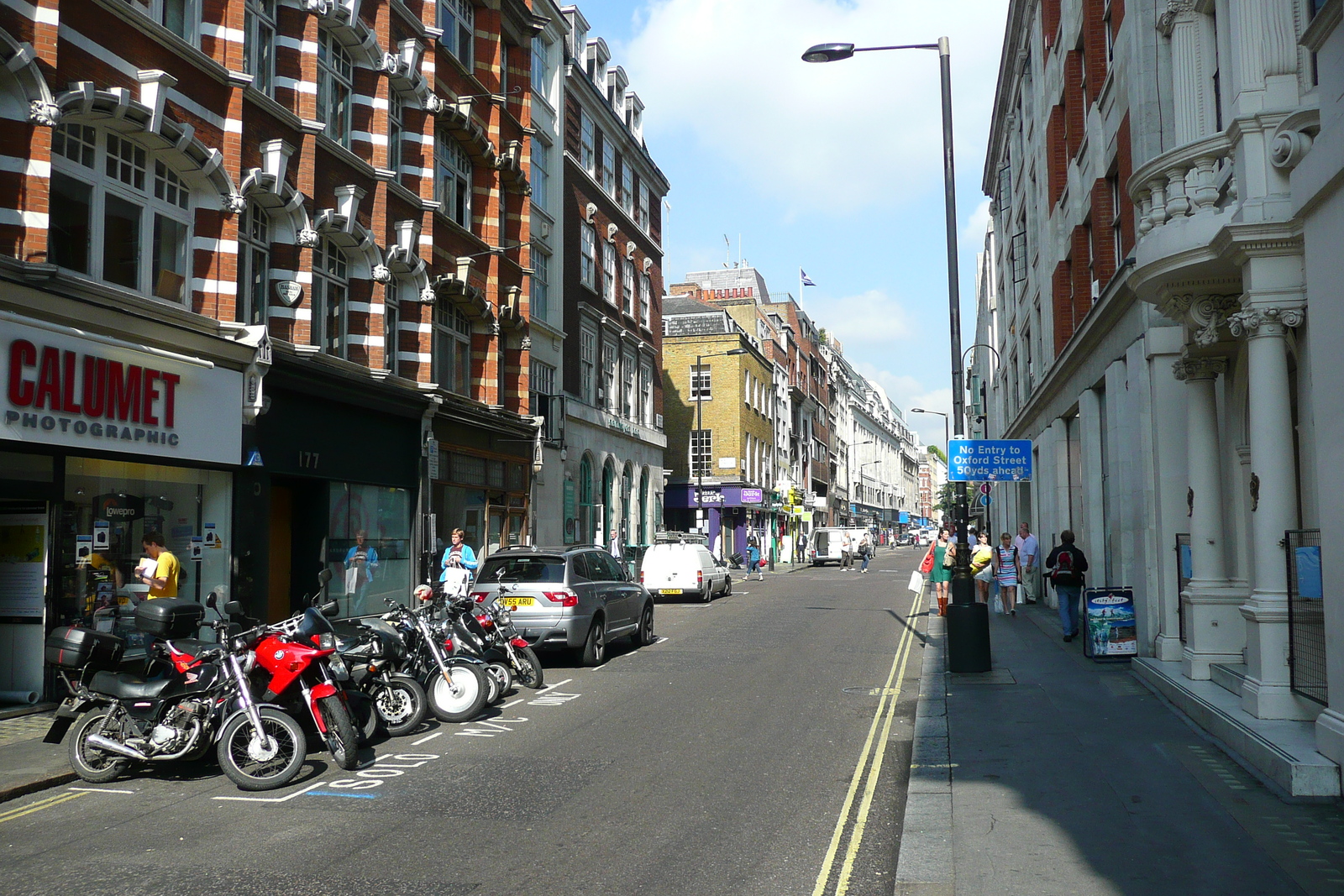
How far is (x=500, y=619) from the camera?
12.5 m

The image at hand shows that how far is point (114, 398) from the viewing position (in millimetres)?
12102

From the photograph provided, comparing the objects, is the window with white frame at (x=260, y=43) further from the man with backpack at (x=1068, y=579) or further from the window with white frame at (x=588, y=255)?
the window with white frame at (x=588, y=255)

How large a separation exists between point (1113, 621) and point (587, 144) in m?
24.7

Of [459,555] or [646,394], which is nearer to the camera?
[459,555]

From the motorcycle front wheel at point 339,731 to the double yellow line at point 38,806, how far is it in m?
1.80

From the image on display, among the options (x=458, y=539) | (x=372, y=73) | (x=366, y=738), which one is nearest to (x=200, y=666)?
(x=366, y=738)

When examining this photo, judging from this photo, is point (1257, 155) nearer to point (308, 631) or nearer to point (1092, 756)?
point (1092, 756)

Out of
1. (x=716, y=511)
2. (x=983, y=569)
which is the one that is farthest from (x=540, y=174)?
(x=716, y=511)

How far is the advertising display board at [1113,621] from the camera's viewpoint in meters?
13.7

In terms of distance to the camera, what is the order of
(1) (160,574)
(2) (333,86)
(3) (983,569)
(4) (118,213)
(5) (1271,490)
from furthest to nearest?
(3) (983,569), (2) (333,86), (4) (118,213), (1) (160,574), (5) (1271,490)

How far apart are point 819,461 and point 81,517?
72.4 metres

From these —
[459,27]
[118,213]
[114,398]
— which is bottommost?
[114,398]

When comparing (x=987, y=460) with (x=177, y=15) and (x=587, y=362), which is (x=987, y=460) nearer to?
(x=177, y=15)

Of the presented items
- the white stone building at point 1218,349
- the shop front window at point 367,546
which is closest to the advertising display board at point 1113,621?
the white stone building at point 1218,349
